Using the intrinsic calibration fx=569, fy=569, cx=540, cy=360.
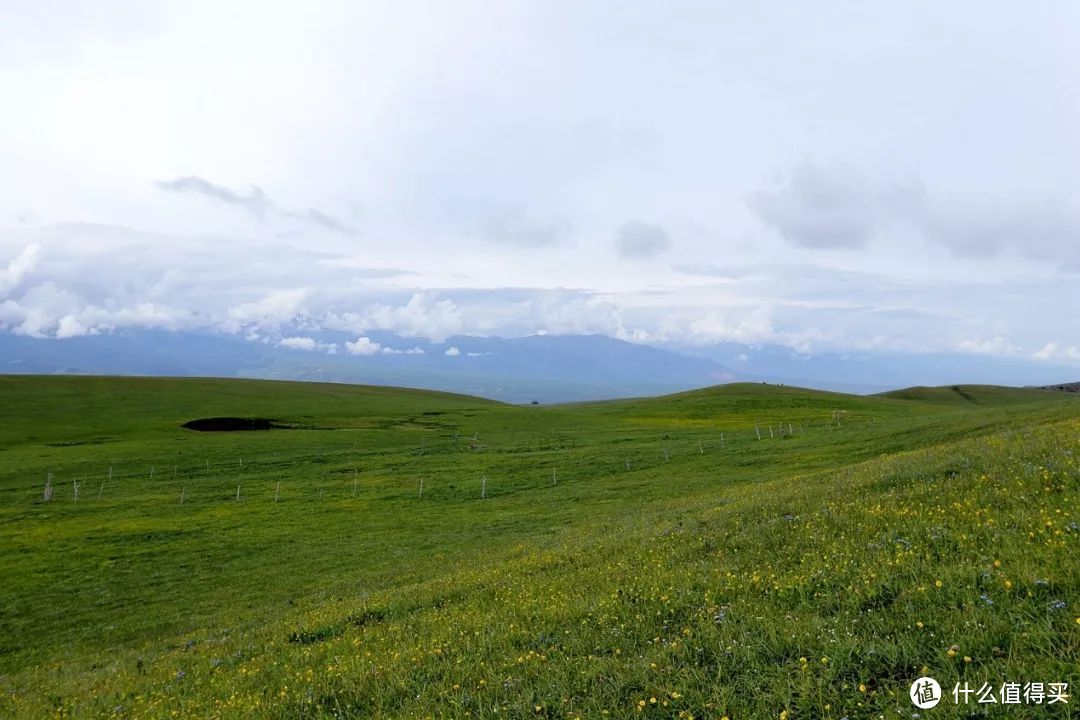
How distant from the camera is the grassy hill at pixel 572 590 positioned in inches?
291

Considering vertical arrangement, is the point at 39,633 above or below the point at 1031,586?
below

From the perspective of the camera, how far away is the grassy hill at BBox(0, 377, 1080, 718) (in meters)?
7.39

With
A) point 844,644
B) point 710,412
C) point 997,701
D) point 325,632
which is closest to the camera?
point 997,701

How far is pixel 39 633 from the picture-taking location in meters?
24.9

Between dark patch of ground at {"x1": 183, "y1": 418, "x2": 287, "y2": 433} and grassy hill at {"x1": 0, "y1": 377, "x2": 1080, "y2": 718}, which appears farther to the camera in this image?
dark patch of ground at {"x1": 183, "y1": 418, "x2": 287, "y2": 433}

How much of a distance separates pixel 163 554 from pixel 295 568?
10987 millimetres

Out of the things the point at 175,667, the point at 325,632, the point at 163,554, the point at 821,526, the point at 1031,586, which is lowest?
the point at 163,554

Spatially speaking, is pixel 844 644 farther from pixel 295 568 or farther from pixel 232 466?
pixel 232 466

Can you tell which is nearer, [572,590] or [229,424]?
[572,590]

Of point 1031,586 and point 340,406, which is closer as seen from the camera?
point 1031,586

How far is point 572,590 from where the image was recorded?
1361 cm

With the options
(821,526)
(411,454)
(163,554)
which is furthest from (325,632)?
(411,454)

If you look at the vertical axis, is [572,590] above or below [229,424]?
above

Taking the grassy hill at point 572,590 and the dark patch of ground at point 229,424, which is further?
the dark patch of ground at point 229,424
